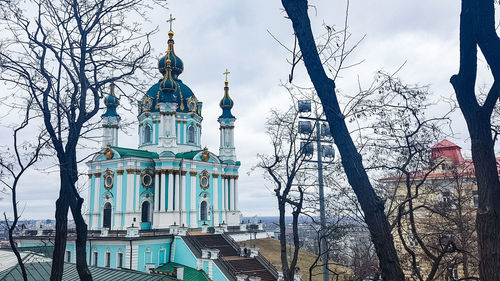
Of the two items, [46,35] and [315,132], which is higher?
[46,35]

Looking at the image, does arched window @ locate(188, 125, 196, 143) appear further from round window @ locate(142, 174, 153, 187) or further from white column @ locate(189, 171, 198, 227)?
round window @ locate(142, 174, 153, 187)

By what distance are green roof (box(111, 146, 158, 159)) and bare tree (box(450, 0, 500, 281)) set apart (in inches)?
1209

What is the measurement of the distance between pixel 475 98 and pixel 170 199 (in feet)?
99.2

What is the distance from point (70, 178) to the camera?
765 centimetres

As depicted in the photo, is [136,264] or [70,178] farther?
[136,264]

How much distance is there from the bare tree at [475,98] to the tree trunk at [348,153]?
45.9 inches

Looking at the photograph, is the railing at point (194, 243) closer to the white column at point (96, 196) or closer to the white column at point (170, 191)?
the white column at point (170, 191)

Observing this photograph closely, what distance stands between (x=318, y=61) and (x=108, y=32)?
537 cm

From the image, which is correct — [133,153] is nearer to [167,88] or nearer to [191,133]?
[167,88]

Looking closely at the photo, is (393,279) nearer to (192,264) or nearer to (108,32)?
(108,32)

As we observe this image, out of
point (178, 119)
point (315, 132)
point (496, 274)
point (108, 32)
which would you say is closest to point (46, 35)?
point (108, 32)

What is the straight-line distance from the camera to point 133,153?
33812mm

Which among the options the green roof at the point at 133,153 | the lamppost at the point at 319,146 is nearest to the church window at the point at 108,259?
the green roof at the point at 133,153

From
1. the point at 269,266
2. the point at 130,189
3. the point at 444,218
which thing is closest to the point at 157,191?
the point at 130,189
